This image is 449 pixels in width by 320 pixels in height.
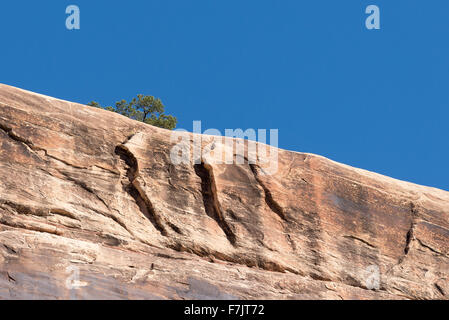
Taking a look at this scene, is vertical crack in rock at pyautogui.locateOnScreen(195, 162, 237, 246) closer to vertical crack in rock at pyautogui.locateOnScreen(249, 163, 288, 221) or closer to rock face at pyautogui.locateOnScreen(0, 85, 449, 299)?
rock face at pyautogui.locateOnScreen(0, 85, 449, 299)

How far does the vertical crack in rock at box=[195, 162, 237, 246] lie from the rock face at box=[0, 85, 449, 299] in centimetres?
3

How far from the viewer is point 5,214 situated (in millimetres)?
19000

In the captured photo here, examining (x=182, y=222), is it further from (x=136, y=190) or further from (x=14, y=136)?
(x=14, y=136)

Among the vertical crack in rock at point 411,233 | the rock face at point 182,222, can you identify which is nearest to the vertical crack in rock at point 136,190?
the rock face at point 182,222

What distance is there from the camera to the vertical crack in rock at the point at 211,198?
21622 millimetres

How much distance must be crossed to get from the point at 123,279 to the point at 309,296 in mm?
5367

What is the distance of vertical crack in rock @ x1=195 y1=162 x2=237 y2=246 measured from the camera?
2162cm

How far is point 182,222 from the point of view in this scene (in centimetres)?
2116

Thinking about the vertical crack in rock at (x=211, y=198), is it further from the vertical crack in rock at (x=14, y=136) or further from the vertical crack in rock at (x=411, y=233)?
the vertical crack in rock at (x=411, y=233)

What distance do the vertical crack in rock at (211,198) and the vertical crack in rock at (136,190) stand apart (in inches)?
63.5

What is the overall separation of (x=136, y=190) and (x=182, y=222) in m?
1.63

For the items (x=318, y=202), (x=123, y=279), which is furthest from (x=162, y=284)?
(x=318, y=202)
